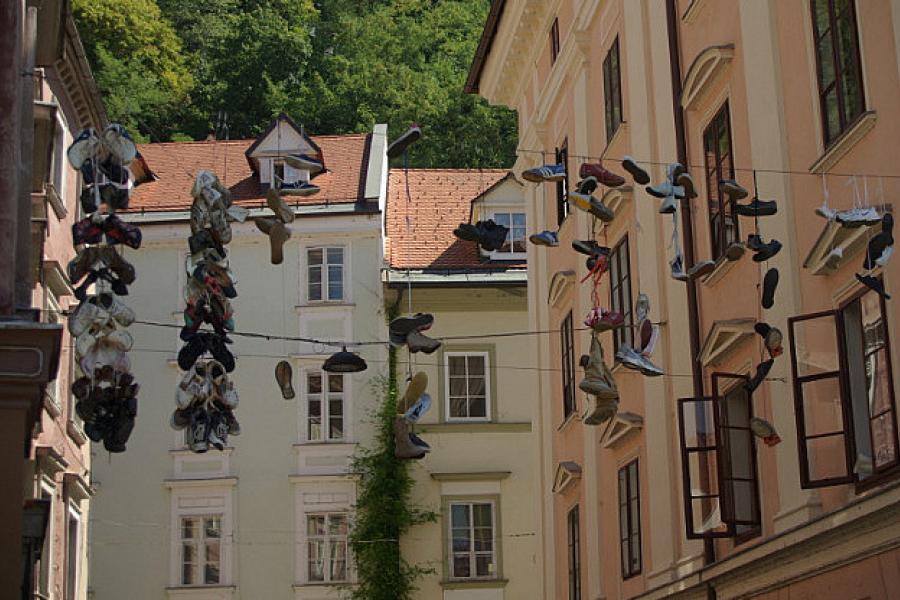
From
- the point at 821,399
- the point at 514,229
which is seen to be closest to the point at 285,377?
the point at 821,399

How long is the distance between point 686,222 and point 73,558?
487 inches

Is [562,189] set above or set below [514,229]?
below

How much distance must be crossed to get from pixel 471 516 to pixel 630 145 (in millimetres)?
13599

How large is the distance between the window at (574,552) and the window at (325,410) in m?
9.49

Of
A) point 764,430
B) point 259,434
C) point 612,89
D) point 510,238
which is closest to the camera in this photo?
point 764,430

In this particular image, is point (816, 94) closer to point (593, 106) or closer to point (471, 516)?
point (593, 106)

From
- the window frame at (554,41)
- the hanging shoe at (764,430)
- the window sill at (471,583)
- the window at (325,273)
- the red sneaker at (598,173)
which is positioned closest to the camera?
the hanging shoe at (764,430)

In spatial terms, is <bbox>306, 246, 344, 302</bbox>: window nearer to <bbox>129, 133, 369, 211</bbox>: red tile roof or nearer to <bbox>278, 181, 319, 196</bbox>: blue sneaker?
<bbox>129, 133, 369, 211</bbox>: red tile roof

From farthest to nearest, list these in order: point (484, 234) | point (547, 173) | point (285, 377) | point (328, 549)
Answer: point (328, 549) → point (285, 377) → point (484, 234) → point (547, 173)

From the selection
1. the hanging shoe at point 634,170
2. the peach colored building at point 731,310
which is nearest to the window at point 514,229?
the peach colored building at point 731,310

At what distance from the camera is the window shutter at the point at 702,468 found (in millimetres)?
15713

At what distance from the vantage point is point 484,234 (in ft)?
48.8

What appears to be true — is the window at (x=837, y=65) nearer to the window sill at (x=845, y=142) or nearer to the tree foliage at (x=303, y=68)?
the window sill at (x=845, y=142)

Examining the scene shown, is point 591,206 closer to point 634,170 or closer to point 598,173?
point 598,173
